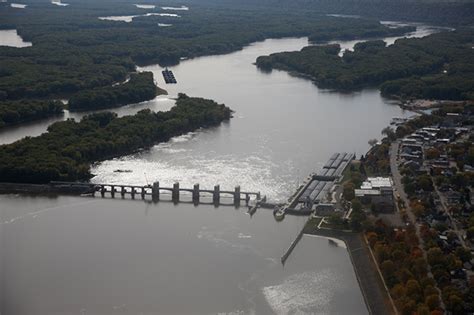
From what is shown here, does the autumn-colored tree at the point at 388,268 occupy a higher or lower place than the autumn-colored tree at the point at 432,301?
lower

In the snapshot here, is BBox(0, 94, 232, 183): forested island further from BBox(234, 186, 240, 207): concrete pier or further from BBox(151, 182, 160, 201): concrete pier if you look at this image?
BBox(234, 186, 240, 207): concrete pier

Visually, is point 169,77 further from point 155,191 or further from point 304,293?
point 304,293

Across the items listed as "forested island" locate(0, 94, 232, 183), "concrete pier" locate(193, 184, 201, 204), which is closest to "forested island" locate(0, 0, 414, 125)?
"forested island" locate(0, 94, 232, 183)

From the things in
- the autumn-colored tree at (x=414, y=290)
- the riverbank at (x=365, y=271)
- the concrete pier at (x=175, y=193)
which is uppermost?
the autumn-colored tree at (x=414, y=290)

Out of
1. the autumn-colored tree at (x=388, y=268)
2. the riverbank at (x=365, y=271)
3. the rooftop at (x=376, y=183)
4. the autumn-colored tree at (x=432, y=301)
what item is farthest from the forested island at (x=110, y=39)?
the autumn-colored tree at (x=432, y=301)

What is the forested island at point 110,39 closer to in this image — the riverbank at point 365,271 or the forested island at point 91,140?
the forested island at point 91,140

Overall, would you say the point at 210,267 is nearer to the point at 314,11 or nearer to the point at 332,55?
the point at 332,55

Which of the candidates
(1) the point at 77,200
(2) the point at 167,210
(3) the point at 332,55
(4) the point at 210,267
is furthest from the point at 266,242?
(3) the point at 332,55
